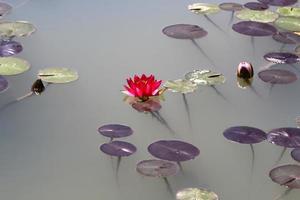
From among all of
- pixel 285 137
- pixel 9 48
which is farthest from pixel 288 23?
pixel 9 48

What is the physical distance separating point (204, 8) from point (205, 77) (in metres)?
0.48

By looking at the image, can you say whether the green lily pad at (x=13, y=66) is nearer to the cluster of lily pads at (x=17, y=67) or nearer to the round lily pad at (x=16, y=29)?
the cluster of lily pads at (x=17, y=67)

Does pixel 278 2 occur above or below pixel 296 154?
above

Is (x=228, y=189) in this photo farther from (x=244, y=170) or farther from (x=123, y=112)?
(x=123, y=112)

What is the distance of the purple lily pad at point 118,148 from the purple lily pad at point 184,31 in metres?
0.61

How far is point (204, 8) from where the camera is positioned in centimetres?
198

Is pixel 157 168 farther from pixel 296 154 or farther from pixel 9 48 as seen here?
pixel 9 48

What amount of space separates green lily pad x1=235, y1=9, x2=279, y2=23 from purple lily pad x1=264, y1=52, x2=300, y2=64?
220 mm

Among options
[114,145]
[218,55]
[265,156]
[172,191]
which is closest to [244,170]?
[265,156]

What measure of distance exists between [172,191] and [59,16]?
95 centimetres

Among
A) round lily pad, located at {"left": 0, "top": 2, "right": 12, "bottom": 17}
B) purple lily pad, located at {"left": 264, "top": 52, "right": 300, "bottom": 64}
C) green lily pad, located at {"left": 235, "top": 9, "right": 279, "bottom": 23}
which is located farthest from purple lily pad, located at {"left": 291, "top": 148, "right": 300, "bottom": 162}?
round lily pad, located at {"left": 0, "top": 2, "right": 12, "bottom": 17}

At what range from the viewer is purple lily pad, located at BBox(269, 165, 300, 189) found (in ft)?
3.92

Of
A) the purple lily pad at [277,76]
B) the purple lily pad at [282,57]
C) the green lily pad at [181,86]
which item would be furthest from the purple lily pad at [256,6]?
the green lily pad at [181,86]

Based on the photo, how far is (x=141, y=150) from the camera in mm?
1296
